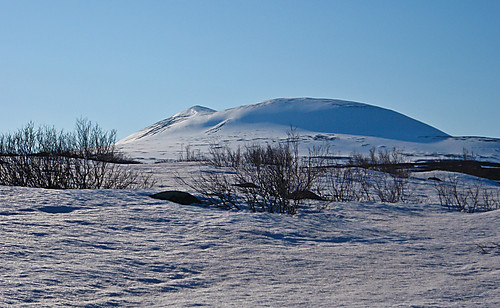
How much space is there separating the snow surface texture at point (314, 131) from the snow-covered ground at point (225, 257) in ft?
140

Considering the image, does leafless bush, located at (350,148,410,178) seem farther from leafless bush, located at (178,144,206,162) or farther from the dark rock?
leafless bush, located at (178,144,206,162)

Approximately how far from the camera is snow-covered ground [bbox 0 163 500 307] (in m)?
3.32

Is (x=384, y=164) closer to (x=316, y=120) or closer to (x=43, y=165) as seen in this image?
(x=43, y=165)

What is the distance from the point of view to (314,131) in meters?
63.0

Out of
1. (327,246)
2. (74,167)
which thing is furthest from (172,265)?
(74,167)

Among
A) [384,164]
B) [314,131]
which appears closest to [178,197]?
[384,164]

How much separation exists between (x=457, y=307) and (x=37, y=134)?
8.88 m

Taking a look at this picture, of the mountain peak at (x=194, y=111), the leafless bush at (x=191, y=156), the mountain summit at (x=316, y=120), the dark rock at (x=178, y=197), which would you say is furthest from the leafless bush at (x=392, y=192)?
the mountain peak at (x=194, y=111)

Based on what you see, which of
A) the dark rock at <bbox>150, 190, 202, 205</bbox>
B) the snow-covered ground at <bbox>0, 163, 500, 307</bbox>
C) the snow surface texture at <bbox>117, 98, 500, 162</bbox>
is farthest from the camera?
the snow surface texture at <bbox>117, 98, 500, 162</bbox>

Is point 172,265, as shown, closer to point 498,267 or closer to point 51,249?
point 51,249

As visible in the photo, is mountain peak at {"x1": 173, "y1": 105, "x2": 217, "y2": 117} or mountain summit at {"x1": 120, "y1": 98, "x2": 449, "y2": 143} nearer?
mountain summit at {"x1": 120, "y1": 98, "x2": 449, "y2": 143}

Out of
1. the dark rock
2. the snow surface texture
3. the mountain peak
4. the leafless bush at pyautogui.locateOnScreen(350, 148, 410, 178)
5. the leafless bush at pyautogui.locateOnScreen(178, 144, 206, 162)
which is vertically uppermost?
the mountain peak

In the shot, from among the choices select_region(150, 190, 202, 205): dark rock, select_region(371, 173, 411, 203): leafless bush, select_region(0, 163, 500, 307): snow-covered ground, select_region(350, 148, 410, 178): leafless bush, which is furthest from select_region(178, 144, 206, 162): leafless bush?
select_region(0, 163, 500, 307): snow-covered ground

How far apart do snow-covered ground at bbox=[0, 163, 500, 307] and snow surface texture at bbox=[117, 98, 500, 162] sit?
140 ft
